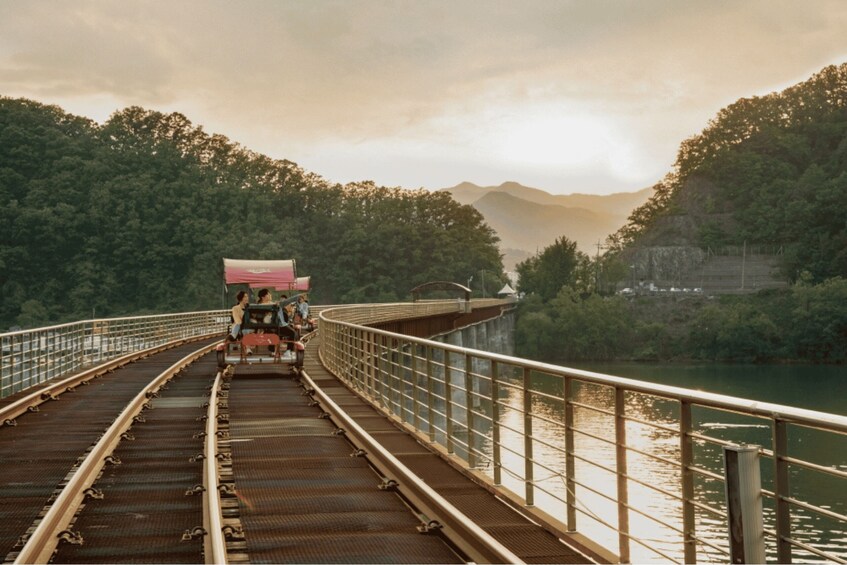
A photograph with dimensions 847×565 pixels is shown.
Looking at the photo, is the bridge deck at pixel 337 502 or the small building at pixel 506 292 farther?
the small building at pixel 506 292

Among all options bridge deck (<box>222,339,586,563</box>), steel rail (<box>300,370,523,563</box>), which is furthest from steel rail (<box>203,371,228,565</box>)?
steel rail (<box>300,370,523,563</box>)

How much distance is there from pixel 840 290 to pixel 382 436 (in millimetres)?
132719

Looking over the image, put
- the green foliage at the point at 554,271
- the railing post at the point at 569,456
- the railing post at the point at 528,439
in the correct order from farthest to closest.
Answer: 1. the green foliage at the point at 554,271
2. the railing post at the point at 528,439
3. the railing post at the point at 569,456

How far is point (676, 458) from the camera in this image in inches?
2334

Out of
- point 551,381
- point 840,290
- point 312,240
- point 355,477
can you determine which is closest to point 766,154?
point 840,290

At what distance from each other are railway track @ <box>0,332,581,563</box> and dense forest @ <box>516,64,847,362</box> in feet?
403

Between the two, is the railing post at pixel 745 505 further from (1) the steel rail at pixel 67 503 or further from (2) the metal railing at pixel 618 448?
(1) the steel rail at pixel 67 503

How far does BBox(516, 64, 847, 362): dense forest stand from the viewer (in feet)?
438

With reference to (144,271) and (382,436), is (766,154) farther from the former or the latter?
(382,436)

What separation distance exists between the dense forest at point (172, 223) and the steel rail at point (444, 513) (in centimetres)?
10887

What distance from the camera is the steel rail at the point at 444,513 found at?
24.8 feet

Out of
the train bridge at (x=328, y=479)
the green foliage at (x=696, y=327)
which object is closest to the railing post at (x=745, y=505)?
the train bridge at (x=328, y=479)

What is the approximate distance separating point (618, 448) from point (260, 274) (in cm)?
3413

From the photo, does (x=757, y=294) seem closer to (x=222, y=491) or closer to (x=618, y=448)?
(x=222, y=491)
